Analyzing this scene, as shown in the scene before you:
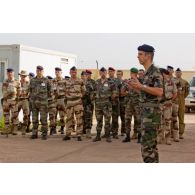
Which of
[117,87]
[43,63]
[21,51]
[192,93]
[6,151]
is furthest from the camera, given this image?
[192,93]

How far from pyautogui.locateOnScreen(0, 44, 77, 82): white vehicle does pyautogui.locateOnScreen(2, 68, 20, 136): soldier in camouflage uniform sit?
160cm

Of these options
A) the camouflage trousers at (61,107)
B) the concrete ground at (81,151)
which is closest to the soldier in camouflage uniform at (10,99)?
the concrete ground at (81,151)

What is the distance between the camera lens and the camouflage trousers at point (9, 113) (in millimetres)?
10164

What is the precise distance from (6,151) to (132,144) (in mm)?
2965

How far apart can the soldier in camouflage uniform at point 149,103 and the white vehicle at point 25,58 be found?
7776 mm

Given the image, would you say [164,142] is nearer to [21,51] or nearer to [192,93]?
[21,51]

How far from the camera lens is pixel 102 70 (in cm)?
917

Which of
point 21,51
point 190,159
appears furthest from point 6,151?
point 21,51

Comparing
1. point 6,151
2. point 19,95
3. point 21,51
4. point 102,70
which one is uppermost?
point 21,51

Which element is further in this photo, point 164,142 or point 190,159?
point 164,142

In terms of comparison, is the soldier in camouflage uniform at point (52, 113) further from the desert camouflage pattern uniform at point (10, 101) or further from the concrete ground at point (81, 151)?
the desert camouflage pattern uniform at point (10, 101)

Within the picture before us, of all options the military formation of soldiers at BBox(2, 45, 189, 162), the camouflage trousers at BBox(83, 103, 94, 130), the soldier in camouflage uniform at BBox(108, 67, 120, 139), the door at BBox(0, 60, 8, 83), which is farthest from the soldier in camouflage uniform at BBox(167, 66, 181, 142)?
the door at BBox(0, 60, 8, 83)

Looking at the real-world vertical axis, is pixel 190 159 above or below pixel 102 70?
below

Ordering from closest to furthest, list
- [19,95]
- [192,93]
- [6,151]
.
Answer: [6,151]
[19,95]
[192,93]
